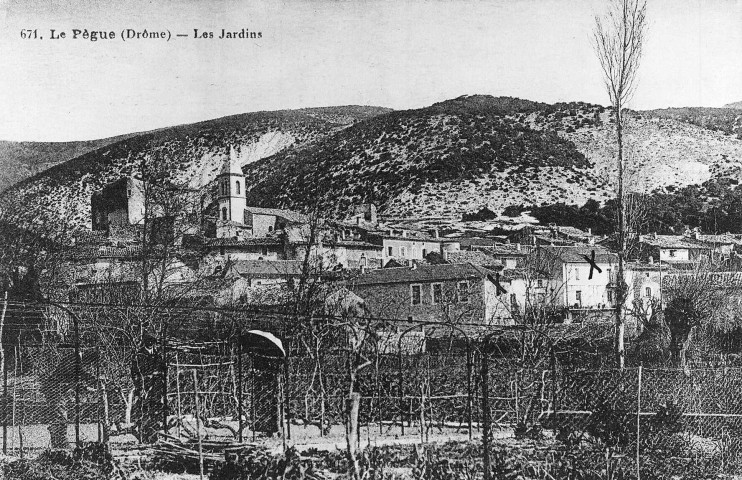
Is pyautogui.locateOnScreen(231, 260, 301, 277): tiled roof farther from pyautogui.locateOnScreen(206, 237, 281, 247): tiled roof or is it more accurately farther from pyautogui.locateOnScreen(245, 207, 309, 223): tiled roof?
pyautogui.locateOnScreen(245, 207, 309, 223): tiled roof

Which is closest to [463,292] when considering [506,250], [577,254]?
[577,254]

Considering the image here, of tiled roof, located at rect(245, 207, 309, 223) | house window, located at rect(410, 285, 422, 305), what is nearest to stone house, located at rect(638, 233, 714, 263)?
house window, located at rect(410, 285, 422, 305)

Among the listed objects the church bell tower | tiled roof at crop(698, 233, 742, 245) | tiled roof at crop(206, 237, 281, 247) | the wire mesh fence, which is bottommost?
the wire mesh fence

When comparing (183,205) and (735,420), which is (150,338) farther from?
(183,205)

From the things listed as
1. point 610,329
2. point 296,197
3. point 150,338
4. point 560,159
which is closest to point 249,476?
point 150,338

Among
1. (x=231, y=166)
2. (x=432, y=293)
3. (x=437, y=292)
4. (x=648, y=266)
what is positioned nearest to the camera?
(x=437, y=292)

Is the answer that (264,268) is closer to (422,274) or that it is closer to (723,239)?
(422,274)
